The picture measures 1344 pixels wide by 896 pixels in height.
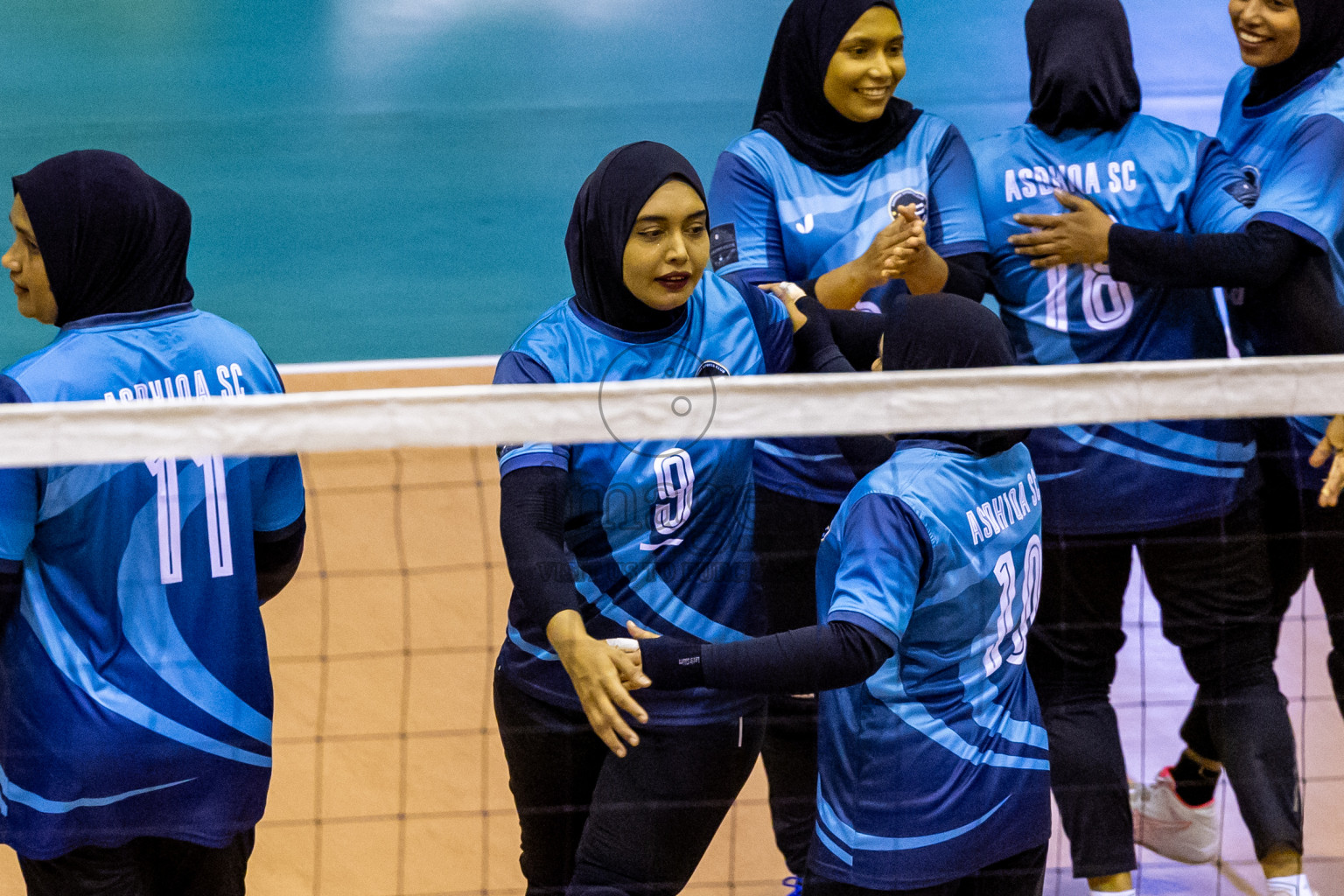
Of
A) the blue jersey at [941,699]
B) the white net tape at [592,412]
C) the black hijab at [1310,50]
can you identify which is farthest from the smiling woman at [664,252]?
the black hijab at [1310,50]

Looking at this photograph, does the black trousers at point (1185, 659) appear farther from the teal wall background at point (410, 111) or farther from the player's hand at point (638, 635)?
the teal wall background at point (410, 111)

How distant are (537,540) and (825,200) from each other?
1176 millimetres

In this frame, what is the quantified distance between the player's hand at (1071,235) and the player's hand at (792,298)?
0.55m

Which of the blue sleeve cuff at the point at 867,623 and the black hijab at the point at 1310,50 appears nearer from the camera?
the blue sleeve cuff at the point at 867,623

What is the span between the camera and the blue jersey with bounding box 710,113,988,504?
10.0 ft

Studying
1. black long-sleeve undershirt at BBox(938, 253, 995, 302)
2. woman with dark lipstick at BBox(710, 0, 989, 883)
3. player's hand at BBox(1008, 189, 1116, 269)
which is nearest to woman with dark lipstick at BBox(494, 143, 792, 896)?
woman with dark lipstick at BBox(710, 0, 989, 883)

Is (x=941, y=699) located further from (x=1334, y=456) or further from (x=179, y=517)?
(x=179, y=517)

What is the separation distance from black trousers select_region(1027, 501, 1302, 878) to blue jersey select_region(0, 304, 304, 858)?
5.53 ft

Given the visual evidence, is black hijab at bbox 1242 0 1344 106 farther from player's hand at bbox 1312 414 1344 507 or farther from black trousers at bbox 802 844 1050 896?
black trousers at bbox 802 844 1050 896

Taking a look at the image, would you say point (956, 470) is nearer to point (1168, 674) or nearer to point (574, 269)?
point (574, 269)

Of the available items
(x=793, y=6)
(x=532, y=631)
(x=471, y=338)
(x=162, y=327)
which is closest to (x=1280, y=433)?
(x=793, y=6)

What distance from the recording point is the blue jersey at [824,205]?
306cm

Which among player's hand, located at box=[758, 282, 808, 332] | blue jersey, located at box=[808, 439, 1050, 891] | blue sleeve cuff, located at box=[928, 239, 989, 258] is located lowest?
blue jersey, located at box=[808, 439, 1050, 891]

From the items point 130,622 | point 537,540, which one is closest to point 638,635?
point 537,540
